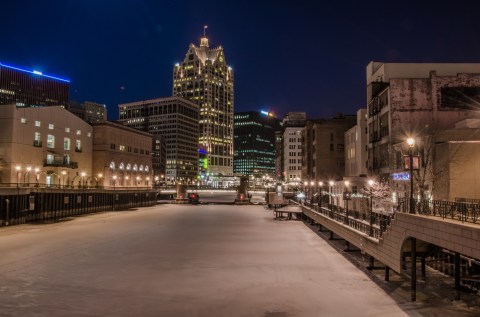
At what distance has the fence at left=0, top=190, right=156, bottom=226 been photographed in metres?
53.4

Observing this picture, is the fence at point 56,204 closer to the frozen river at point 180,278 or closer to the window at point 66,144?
the frozen river at point 180,278

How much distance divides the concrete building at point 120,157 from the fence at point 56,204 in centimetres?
1200

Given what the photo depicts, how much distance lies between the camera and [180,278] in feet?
80.7

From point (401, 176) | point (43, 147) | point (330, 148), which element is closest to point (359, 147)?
point (330, 148)

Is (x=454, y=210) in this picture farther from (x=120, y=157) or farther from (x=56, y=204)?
(x=120, y=157)

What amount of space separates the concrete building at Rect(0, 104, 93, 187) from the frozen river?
1435 inches

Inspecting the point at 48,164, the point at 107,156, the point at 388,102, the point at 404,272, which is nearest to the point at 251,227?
the point at 388,102

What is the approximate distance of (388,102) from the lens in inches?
2233

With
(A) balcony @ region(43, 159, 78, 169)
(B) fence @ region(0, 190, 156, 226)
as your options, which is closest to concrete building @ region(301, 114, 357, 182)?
(B) fence @ region(0, 190, 156, 226)

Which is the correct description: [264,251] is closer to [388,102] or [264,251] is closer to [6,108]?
[388,102]

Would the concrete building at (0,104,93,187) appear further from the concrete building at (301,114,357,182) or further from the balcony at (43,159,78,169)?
the concrete building at (301,114,357,182)

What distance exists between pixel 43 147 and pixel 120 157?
3364 centimetres

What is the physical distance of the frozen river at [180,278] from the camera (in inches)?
742

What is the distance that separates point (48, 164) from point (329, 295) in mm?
78225
